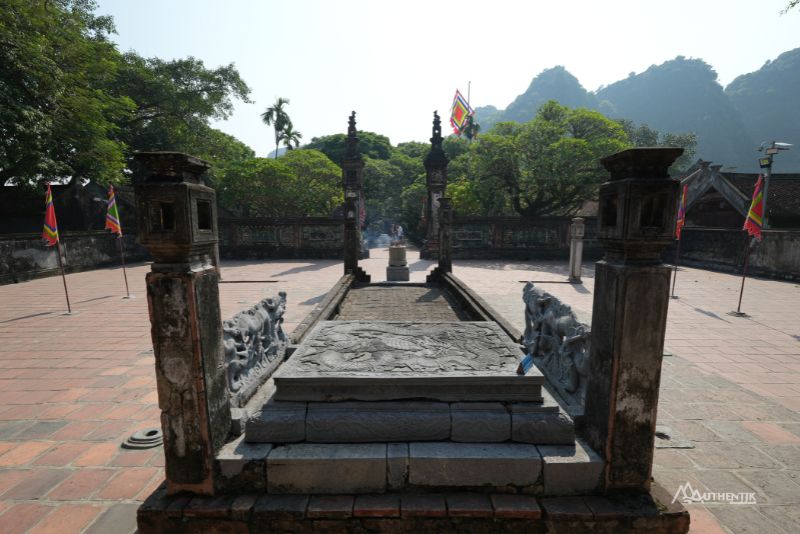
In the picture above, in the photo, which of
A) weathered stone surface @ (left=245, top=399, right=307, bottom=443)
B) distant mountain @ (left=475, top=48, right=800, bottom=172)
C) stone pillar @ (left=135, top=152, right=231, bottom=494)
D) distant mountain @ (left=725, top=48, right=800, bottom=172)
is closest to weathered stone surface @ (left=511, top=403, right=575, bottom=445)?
weathered stone surface @ (left=245, top=399, right=307, bottom=443)

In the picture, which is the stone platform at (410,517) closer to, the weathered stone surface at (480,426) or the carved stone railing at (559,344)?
the weathered stone surface at (480,426)

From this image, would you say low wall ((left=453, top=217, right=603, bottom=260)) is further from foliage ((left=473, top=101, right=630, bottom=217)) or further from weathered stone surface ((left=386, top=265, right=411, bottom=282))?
weathered stone surface ((left=386, top=265, right=411, bottom=282))

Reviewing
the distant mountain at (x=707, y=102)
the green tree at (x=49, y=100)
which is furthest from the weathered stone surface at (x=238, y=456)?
the distant mountain at (x=707, y=102)

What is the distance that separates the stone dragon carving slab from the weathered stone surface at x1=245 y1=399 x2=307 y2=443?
480 millimetres

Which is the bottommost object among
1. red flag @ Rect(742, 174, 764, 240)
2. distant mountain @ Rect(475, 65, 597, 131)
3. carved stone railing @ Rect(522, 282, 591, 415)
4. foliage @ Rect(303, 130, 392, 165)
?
carved stone railing @ Rect(522, 282, 591, 415)

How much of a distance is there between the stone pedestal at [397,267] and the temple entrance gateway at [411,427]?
8237mm

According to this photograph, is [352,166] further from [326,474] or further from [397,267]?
[326,474]

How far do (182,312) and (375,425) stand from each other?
1.38 metres

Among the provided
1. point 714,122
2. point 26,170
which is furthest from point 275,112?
point 714,122

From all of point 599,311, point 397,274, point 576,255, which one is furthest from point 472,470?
point 576,255

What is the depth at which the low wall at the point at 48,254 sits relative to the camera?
1132 centimetres

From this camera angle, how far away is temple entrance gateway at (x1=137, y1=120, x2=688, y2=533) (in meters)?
2.07

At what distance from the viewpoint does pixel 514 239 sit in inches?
712

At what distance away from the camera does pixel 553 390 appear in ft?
10.1
